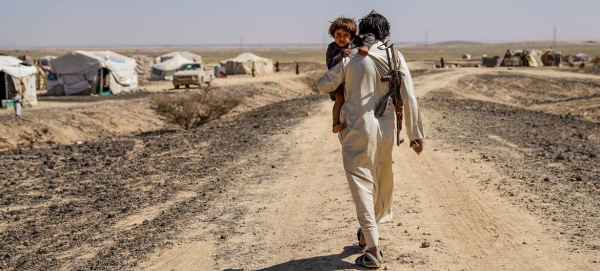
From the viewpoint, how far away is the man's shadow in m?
5.30

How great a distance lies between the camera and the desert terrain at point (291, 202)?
19.1 ft

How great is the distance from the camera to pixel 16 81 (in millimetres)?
27375

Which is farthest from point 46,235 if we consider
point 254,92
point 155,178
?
point 254,92

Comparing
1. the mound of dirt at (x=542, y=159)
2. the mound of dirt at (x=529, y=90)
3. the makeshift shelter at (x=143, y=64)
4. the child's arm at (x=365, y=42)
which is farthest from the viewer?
the makeshift shelter at (x=143, y=64)

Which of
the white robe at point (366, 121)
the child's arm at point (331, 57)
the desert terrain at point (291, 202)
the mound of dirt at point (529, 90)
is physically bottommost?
the mound of dirt at point (529, 90)

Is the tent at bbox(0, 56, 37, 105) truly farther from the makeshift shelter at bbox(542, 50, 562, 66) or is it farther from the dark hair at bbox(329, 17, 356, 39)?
the makeshift shelter at bbox(542, 50, 562, 66)

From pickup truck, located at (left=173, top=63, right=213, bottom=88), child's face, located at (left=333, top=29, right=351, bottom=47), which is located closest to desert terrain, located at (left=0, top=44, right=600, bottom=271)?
child's face, located at (left=333, top=29, right=351, bottom=47)

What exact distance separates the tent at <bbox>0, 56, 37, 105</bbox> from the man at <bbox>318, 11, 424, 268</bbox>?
2430cm

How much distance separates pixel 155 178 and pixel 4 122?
1177cm

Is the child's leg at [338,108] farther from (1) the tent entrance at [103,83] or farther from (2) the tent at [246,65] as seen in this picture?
(2) the tent at [246,65]

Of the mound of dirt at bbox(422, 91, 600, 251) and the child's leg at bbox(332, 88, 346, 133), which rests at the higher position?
the child's leg at bbox(332, 88, 346, 133)

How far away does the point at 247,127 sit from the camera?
15484 millimetres

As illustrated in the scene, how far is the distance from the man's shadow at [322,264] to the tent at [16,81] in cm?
2381

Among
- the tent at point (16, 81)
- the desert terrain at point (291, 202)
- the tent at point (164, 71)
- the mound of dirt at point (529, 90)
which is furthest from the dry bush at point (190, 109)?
the tent at point (164, 71)
